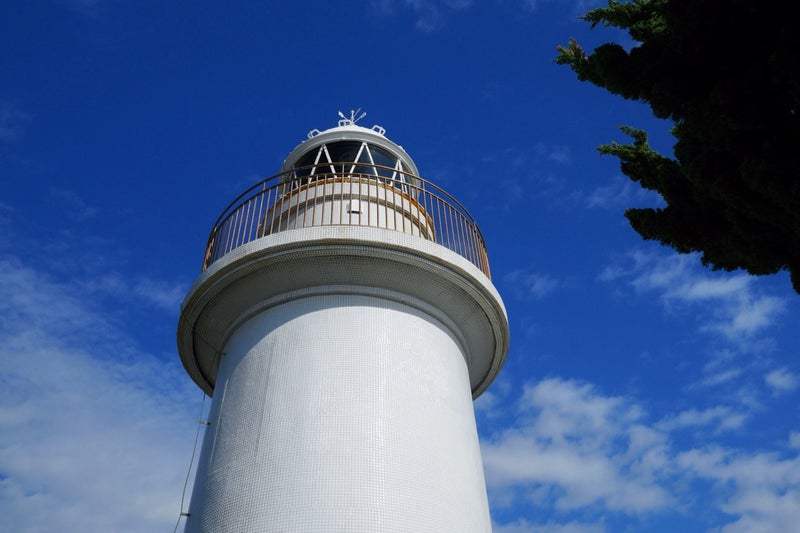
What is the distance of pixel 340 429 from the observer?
23.2 feet

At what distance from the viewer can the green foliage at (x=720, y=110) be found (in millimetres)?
4387

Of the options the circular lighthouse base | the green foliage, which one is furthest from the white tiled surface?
the green foliage

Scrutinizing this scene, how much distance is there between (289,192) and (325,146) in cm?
156

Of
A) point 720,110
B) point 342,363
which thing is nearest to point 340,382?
point 342,363

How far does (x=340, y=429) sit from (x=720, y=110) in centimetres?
470

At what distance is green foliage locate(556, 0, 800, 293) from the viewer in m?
4.39

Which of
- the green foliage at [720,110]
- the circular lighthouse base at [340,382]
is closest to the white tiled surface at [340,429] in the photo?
the circular lighthouse base at [340,382]

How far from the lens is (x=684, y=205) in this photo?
5.49 m

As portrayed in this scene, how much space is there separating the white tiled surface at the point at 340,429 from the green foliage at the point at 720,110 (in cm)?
329

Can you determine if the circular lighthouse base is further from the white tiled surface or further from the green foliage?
the green foliage

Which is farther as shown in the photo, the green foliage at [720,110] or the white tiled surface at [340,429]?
the white tiled surface at [340,429]

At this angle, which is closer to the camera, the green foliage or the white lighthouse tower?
the green foliage

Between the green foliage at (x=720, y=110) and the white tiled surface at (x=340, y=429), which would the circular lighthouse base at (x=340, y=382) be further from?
the green foliage at (x=720, y=110)

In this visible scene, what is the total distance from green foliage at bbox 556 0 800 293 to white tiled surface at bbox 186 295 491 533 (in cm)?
329
